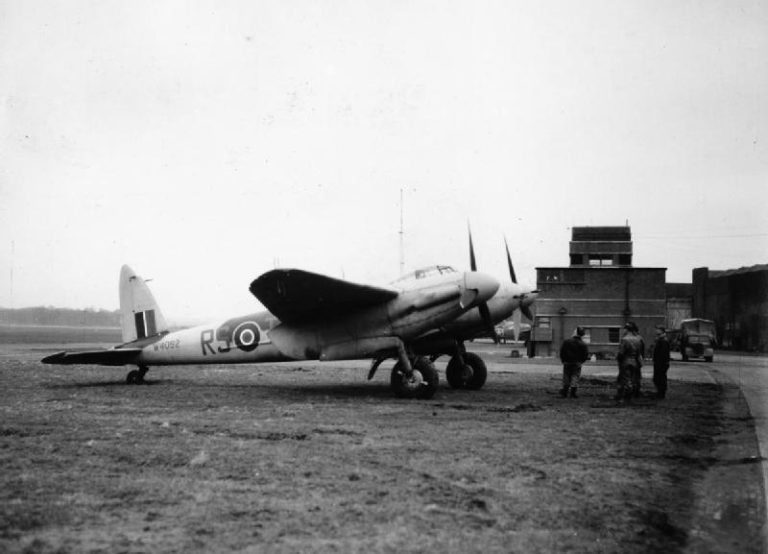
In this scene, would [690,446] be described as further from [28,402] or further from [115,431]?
[28,402]

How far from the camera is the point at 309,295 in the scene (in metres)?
12.7

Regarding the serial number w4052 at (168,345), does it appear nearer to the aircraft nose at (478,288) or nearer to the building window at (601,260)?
the aircraft nose at (478,288)

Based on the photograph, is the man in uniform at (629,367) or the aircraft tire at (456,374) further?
the aircraft tire at (456,374)

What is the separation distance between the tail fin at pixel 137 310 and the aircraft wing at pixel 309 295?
4850mm

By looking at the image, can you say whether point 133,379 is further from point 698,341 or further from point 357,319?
point 698,341

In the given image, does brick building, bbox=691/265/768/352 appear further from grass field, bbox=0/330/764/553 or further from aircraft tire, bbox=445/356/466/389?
grass field, bbox=0/330/764/553

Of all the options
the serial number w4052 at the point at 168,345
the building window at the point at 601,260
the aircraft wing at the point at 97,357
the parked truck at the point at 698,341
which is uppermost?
the building window at the point at 601,260

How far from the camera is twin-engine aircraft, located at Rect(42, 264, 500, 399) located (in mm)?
12672

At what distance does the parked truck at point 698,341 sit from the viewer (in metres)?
32.7

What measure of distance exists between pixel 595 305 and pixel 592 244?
4427 mm

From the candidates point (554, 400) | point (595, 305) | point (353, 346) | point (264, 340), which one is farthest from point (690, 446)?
point (595, 305)

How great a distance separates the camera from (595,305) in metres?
34.4

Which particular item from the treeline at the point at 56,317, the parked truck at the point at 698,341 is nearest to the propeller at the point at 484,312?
the parked truck at the point at 698,341

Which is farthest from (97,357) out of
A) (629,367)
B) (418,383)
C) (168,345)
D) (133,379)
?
(629,367)
